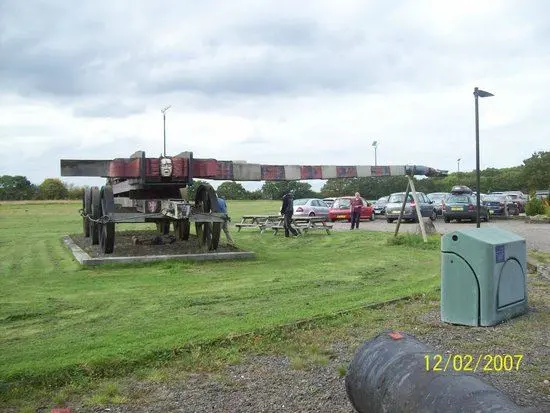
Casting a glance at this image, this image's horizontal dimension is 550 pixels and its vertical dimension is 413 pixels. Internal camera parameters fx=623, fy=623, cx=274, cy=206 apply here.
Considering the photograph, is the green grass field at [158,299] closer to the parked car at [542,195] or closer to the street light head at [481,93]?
the street light head at [481,93]

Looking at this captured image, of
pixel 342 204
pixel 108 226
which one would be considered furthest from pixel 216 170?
pixel 342 204

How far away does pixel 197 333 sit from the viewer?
6.52 m

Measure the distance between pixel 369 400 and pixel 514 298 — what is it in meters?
4.06

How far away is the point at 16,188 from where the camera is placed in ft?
250

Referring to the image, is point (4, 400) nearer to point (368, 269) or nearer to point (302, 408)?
point (302, 408)

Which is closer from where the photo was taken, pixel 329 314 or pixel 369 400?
pixel 369 400

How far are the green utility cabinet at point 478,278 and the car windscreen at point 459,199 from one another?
22.3 meters

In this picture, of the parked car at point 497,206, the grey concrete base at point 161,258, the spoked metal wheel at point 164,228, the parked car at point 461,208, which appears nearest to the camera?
the grey concrete base at point 161,258

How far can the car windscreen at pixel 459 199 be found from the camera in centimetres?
2865

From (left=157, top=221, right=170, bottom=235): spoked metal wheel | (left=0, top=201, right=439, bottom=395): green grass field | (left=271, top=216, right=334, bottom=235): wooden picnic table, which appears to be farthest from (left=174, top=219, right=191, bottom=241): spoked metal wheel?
(left=271, top=216, right=334, bottom=235): wooden picnic table

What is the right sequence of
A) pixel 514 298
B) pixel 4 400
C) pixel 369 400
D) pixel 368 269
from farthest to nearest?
1. pixel 368 269
2. pixel 514 298
3. pixel 4 400
4. pixel 369 400

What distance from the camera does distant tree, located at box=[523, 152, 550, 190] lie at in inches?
3056

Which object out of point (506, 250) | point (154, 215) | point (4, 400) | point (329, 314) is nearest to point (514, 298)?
point (506, 250)

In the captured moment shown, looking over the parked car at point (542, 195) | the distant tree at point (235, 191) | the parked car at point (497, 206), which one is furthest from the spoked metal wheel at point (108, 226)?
the distant tree at point (235, 191)
